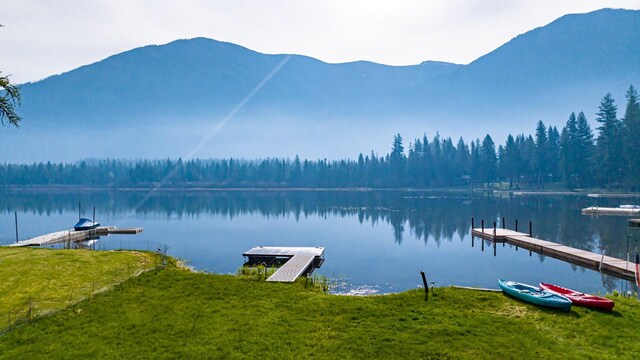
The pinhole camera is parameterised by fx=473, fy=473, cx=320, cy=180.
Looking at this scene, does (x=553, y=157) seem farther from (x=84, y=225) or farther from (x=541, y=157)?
(x=84, y=225)

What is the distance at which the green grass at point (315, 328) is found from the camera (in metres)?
16.5

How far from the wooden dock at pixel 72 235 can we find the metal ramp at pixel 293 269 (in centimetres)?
2798

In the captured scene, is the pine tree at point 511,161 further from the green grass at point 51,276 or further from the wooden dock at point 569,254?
the green grass at point 51,276

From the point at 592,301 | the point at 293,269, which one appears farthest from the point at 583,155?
the point at 592,301

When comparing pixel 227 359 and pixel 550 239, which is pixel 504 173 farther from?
pixel 227 359

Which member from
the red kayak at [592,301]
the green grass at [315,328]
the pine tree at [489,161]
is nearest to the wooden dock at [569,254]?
the green grass at [315,328]

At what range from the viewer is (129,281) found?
24.1 m

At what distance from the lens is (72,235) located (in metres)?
60.3

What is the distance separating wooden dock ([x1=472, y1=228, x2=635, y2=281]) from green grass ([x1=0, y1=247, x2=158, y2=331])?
110 feet

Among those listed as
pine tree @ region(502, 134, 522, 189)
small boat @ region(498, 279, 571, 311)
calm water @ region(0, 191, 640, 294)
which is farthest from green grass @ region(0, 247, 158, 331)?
pine tree @ region(502, 134, 522, 189)

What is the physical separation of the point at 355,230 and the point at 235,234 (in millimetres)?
17073

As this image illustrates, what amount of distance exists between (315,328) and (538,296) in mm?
10194

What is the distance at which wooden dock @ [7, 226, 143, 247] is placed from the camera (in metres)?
52.9

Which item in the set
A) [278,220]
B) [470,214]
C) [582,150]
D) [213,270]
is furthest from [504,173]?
[213,270]
